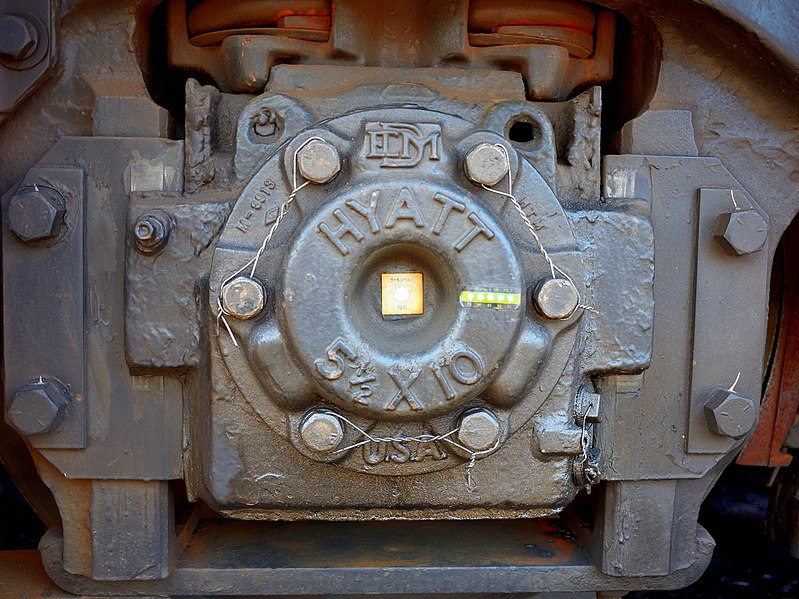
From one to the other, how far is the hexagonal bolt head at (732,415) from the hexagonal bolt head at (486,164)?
57 centimetres

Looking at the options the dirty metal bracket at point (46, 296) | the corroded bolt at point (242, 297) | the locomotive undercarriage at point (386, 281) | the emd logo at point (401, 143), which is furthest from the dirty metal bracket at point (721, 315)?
the dirty metal bracket at point (46, 296)

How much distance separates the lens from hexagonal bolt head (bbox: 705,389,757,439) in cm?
129

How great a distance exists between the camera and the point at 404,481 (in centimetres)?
127

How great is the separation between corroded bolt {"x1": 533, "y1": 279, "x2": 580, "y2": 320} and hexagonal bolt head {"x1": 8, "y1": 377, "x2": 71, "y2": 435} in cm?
83

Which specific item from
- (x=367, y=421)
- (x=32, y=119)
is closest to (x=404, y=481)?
(x=367, y=421)

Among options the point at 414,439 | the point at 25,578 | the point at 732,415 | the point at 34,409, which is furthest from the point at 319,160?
the point at 25,578

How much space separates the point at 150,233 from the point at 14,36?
0.39m

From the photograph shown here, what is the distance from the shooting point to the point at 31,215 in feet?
3.97

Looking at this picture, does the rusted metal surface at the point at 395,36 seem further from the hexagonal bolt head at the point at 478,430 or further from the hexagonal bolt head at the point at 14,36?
the hexagonal bolt head at the point at 478,430

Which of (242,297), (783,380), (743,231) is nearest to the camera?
(242,297)

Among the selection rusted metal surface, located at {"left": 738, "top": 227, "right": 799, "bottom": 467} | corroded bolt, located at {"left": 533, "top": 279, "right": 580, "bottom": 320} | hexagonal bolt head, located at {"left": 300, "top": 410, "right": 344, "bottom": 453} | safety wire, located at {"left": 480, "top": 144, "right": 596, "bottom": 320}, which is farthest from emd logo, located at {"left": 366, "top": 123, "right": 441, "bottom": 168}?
rusted metal surface, located at {"left": 738, "top": 227, "right": 799, "bottom": 467}

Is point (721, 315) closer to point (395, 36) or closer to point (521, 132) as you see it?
point (521, 132)

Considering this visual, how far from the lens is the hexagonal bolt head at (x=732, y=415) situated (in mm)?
1292

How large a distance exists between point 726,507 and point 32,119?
7.92 feet
